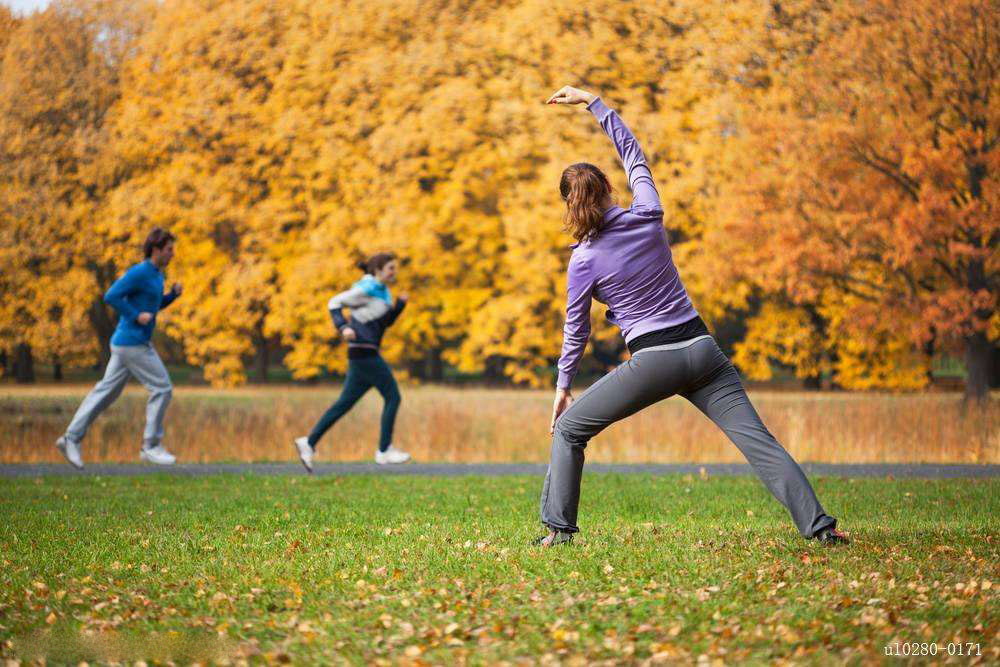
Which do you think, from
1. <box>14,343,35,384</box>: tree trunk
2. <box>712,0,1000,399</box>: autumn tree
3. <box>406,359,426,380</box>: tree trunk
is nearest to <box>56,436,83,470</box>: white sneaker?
<box>712,0,1000,399</box>: autumn tree

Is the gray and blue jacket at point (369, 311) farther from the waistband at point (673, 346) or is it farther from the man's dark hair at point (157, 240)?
the waistband at point (673, 346)

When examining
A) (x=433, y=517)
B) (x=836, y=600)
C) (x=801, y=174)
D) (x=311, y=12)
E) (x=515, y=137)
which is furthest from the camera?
(x=311, y=12)

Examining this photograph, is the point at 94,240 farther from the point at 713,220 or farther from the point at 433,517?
the point at 433,517

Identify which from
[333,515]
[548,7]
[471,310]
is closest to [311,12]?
[548,7]

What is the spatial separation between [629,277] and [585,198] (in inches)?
16.6

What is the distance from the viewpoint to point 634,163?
18.9 feet

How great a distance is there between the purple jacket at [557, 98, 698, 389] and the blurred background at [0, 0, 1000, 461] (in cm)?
989

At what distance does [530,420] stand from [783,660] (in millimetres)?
13881

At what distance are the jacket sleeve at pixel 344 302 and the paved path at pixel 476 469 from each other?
1.35 m

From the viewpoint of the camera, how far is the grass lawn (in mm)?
4246

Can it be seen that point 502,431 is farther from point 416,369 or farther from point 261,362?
point 261,362

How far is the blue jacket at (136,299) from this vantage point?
10422 millimetres

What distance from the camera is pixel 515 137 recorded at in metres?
23.6

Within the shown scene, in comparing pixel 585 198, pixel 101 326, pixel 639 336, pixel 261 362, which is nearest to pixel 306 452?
pixel 639 336
